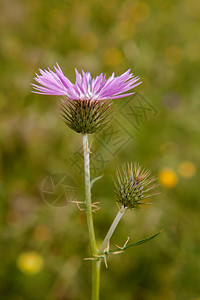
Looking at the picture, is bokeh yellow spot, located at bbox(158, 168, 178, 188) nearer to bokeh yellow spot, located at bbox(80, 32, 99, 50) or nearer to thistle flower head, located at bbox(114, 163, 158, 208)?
thistle flower head, located at bbox(114, 163, 158, 208)

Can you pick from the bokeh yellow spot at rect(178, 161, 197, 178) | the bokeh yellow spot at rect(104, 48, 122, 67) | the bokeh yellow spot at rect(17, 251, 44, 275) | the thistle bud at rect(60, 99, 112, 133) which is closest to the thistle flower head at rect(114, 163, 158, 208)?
the thistle bud at rect(60, 99, 112, 133)

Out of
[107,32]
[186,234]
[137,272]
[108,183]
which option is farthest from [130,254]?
[107,32]

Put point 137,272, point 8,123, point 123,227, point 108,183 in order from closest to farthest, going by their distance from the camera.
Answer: point 137,272 → point 123,227 → point 108,183 → point 8,123

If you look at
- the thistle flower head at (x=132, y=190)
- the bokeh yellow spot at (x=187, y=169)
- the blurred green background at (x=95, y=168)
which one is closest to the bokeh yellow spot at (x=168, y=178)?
the blurred green background at (x=95, y=168)

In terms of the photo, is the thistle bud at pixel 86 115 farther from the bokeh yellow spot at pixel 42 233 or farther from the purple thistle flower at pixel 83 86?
the bokeh yellow spot at pixel 42 233

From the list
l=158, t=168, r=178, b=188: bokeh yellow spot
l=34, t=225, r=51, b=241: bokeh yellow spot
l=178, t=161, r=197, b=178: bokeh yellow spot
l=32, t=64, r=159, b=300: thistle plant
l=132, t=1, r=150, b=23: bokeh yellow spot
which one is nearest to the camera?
l=32, t=64, r=159, b=300: thistle plant

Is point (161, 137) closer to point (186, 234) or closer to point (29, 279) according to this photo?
point (186, 234)
